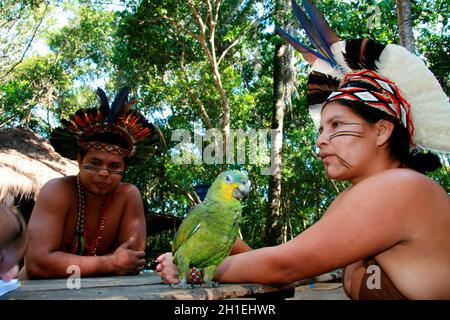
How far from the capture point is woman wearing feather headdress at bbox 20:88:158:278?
2.78m

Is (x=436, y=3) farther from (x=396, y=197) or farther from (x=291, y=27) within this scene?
(x=396, y=197)

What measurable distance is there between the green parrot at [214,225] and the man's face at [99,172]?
57.6 inches

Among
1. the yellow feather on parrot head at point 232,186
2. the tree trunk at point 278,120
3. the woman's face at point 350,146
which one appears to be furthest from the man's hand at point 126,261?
the tree trunk at point 278,120

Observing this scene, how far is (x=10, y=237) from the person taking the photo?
130cm

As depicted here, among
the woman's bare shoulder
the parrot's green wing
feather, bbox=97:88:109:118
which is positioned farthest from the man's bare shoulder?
the woman's bare shoulder

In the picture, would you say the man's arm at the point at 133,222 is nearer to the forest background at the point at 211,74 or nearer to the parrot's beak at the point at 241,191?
the parrot's beak at the point at 241,191

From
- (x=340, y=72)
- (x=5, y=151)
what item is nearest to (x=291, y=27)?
(x=5, y=151)

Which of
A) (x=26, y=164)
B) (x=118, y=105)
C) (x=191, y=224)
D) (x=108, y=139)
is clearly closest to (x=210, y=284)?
(x=191, y=224)

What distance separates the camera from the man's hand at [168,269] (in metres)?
1.86

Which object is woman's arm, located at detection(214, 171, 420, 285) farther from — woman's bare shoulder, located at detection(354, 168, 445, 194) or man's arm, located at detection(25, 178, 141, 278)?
man's arm, located at detection(25, 178, 141, 278)

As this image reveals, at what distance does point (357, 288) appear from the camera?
5.85 ft

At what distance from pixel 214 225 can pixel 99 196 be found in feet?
5.68

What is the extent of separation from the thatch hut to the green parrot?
6.53 metres

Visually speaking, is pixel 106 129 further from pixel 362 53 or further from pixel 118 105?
pixel 362 53
